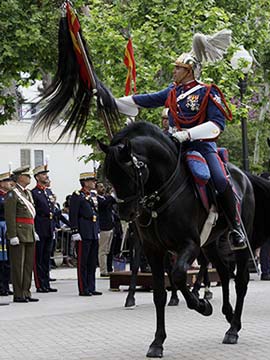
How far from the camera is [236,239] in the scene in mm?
9898

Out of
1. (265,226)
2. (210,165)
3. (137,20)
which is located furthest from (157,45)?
(210,165)

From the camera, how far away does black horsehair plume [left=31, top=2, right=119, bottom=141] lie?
9.52m

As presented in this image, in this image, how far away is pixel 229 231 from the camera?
10.0m

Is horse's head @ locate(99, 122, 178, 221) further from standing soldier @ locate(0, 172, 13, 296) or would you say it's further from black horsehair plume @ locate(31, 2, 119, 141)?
standing soldier @ locate(0, 172, 13, 296)

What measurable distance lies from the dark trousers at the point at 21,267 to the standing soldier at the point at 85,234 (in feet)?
2.93

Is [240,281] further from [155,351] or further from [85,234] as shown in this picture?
[85,234]

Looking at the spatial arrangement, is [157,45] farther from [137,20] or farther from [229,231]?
[229,231]

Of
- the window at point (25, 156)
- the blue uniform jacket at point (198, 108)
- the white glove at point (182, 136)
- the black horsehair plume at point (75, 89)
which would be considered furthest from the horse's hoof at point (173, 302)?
the window at point (25, 156)

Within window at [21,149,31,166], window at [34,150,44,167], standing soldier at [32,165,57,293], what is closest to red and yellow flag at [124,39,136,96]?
standing soldier at [32,165,57,293]

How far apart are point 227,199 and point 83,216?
724cm

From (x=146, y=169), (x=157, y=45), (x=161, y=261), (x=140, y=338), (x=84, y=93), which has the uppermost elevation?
(x=157, y=45)

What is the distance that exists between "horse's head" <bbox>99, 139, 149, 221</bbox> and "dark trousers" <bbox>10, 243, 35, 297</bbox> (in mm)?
7621

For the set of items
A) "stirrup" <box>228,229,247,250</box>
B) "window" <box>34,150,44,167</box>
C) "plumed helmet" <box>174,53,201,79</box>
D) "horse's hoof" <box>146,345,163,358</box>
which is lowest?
"horse's hoof" <box>146,345,163,358</box>

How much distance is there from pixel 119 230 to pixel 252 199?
11.6m
